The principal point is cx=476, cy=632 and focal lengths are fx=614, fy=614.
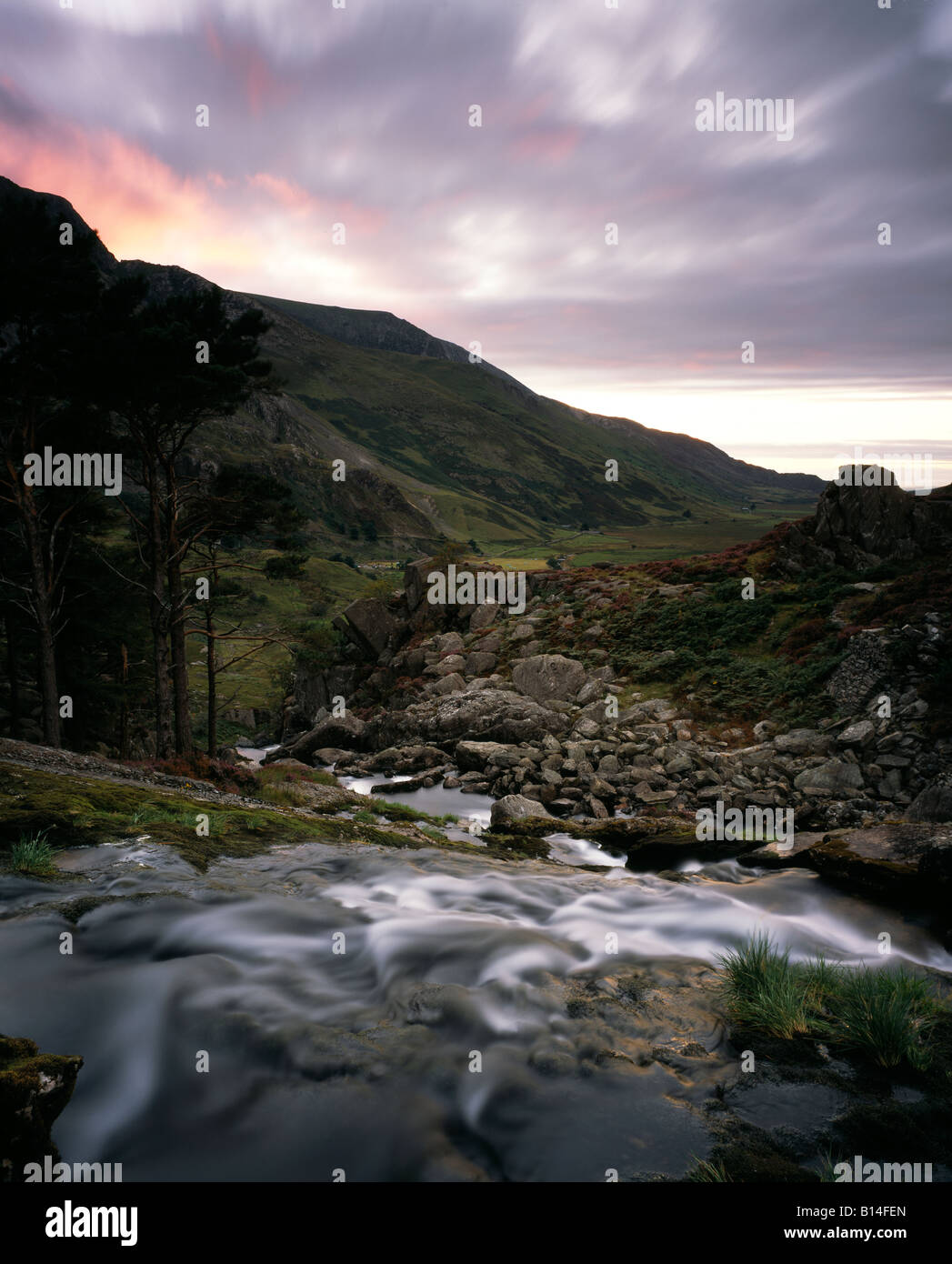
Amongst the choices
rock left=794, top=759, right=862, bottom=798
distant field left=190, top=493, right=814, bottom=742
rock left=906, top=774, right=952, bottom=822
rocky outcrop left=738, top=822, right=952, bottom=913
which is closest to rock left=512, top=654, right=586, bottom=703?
distant field left=190, top=493, right=814, bottom=742

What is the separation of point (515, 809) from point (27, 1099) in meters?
14.3

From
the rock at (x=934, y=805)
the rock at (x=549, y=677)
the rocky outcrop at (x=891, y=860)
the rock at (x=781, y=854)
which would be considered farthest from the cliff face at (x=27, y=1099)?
the rock at (x=549, y=677)

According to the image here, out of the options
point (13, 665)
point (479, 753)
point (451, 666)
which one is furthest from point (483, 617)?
point (13, 665)

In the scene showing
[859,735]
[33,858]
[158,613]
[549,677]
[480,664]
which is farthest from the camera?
[480,664]

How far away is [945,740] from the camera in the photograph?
16.4 metres

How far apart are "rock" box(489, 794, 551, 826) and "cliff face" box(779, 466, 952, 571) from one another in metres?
19.8

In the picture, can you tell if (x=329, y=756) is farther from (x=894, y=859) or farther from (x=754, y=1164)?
(x=754, y=1164)

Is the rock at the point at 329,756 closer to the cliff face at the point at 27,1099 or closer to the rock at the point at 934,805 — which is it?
the rock at the point at 934,805

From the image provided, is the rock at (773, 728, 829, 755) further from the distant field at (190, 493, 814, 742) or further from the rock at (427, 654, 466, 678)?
the distant field at (190, 493, 814, 742)

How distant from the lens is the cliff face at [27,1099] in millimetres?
3814

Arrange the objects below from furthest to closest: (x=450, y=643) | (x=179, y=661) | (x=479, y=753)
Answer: (x=450, y=643) → (x=479, y=753) → (x=179, y=661)

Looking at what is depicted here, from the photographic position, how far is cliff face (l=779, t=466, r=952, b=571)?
26984mm

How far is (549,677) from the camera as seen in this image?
2825 centimetres

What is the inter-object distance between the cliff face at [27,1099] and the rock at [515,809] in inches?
528
